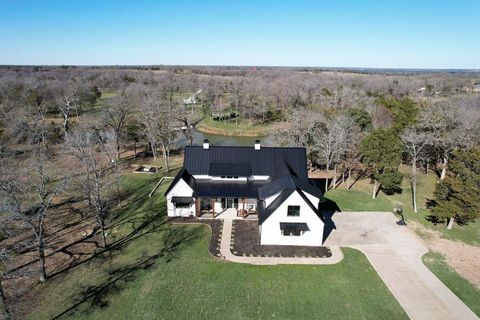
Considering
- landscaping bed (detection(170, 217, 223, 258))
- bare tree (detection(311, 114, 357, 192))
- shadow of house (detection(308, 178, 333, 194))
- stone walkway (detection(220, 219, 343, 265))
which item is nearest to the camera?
stone walkway (detection(220, 219, 343, 265))

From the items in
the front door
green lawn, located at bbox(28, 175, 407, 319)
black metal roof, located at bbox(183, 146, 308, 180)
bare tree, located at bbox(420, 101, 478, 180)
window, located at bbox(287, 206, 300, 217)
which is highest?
bare tree, located at bbox(420, 101, 478, 180)

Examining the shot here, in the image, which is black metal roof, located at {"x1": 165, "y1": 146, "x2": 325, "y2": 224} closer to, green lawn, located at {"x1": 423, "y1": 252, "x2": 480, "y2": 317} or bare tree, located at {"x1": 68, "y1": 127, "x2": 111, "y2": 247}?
bare tree, located at {"x1": 68, "y1": 127, "x2": 111, "y2": 247}

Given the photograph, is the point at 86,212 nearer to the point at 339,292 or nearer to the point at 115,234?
the point at 115,234

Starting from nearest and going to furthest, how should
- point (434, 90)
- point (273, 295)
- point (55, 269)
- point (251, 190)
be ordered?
point (273, 295) < point (55, 269) < point (251, 190) < point (434, 90)

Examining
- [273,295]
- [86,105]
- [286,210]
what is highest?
[86,105]

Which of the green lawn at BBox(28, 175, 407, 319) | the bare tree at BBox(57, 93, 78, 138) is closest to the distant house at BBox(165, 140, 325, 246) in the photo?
the green lawn at BBox(28, 175, 407, 319)

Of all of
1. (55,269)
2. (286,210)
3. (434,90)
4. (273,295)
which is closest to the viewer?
(273,295)

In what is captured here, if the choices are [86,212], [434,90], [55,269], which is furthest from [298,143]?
[434,90]
